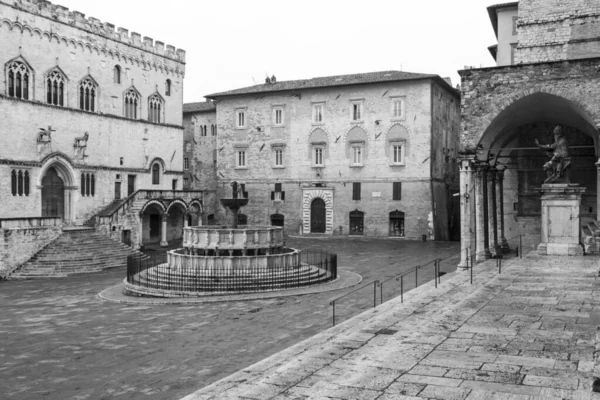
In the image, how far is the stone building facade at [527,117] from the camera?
64.9ft

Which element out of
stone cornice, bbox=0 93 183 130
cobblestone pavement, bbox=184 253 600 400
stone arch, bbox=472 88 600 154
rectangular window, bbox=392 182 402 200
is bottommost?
cobblestone pavement, bbox=184 253 600 400

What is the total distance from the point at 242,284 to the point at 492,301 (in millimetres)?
9692

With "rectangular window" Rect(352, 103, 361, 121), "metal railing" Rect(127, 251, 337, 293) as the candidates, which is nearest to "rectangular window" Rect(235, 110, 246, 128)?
"rectangular window" Rect(352, 103, 361, 121)

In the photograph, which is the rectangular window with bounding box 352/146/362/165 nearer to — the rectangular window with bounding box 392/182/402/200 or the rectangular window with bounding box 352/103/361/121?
the rectangular window with bounding box 352/103/361/121

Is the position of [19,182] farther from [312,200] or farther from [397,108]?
[397,108]

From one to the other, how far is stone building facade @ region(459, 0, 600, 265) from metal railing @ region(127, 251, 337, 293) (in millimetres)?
6522

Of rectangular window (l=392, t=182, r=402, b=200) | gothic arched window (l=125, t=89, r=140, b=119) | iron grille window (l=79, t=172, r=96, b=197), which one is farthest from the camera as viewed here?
rectangular window (l=392, t=182, r=402, b=200)

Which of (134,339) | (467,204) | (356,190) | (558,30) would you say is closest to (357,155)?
(356,190)

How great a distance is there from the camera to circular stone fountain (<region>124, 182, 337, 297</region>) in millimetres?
20469

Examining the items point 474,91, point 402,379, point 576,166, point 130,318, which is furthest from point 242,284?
point 576,166

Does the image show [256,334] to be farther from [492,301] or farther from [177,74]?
[177,74]

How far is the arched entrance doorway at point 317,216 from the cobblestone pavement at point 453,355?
30.8 metres

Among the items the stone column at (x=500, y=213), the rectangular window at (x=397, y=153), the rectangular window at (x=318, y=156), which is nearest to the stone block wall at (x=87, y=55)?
the rectangular window at (x=318, y=156)

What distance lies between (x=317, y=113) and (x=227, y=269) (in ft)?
84.7
